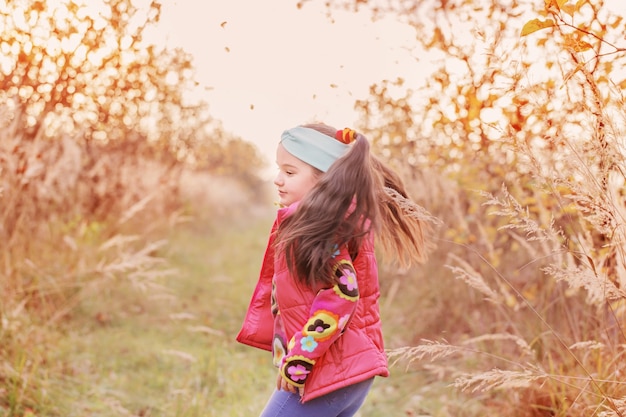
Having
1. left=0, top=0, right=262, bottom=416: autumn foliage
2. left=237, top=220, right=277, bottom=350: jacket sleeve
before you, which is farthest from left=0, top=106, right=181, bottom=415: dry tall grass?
left=237, top=220, right=277, bottom=350: jacket sleeve

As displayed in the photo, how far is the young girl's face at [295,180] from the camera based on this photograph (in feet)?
7.64

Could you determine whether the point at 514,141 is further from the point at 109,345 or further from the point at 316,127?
the point at 109,345

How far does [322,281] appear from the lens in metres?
2.12

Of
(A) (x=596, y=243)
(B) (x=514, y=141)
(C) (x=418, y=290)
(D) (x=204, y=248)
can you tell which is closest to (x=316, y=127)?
(B) (x=514, y=141)

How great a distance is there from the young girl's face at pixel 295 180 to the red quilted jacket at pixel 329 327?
0.07 m

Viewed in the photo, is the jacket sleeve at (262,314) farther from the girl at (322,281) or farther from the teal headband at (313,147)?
the teal headband at (313,147)

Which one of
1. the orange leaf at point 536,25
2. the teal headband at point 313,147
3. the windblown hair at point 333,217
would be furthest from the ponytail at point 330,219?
the orange leaf at point 536,25

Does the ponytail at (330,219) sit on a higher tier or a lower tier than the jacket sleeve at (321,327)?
higher

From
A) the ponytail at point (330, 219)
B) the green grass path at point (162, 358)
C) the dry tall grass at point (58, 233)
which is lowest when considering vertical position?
the green grass path at point (162, 358)

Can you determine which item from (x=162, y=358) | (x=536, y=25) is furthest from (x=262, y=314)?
(x=162, y=358)

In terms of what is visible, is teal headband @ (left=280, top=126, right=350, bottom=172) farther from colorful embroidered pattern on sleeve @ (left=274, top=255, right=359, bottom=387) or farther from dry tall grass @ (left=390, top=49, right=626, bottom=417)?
dry tall grass @ (left=390, top=49, right=626, bottom=417)

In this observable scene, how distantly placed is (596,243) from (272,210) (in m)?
13.4

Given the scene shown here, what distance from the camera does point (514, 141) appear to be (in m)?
2.09

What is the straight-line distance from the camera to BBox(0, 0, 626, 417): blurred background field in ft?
7.30
